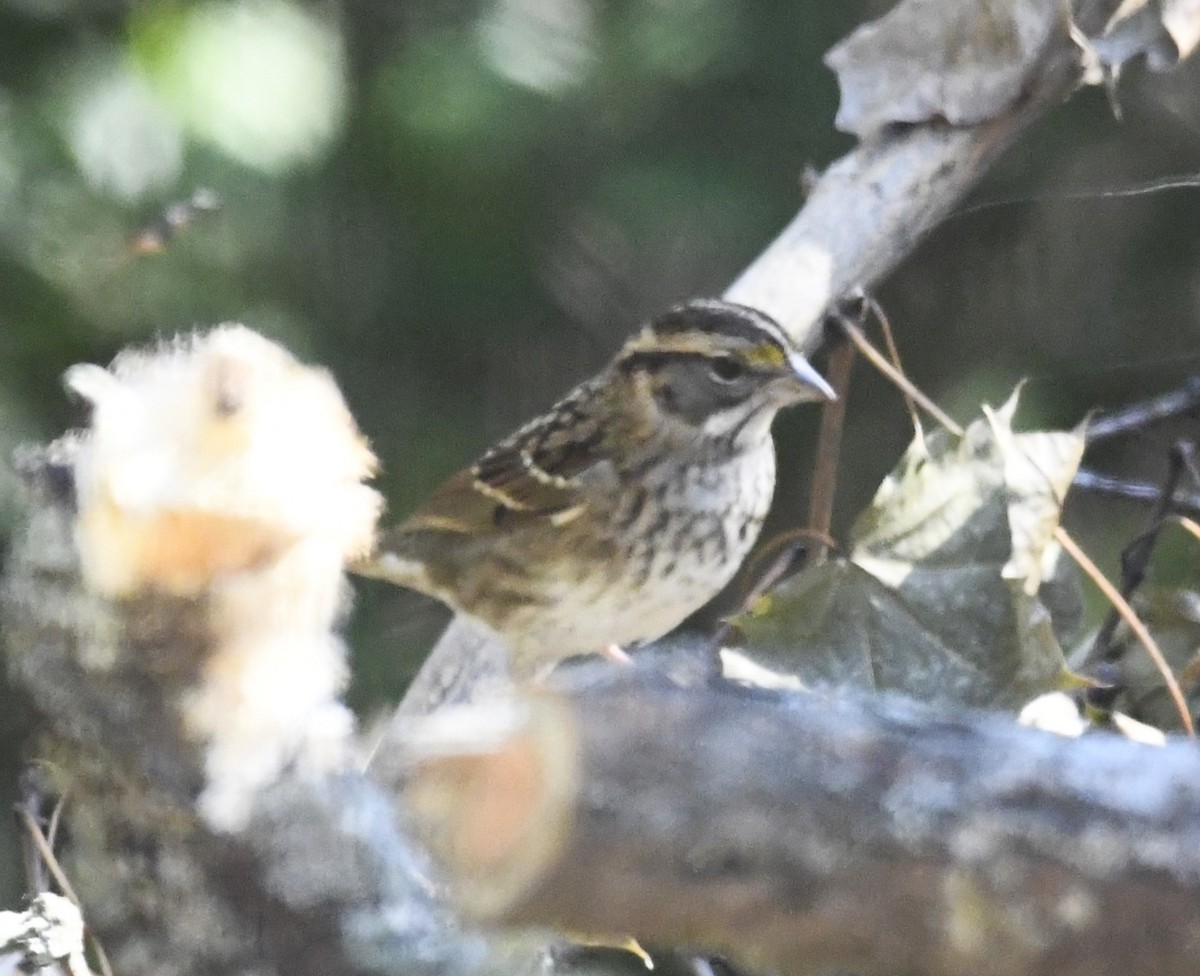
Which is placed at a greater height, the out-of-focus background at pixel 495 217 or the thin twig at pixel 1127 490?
the out-of-focus background at pixel 495 217

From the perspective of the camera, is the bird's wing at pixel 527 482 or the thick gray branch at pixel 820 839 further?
the bird's wing at pixel 527 482

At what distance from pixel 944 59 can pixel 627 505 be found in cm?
43

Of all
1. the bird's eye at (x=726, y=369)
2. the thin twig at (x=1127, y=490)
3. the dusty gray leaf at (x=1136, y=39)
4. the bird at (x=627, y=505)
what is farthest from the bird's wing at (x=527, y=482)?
the dusty gray leaf at (x=1136, y=39)

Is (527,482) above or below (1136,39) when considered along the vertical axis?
below

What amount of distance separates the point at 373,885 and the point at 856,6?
1.54 metres

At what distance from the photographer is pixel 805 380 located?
1275 millimetres

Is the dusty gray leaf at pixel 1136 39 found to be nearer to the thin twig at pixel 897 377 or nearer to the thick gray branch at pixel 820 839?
the thin twig at pixel 897 377

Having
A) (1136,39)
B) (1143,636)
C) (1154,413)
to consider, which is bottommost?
(1143,636)

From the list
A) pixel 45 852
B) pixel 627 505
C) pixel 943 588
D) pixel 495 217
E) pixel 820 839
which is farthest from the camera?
pixel 495 217

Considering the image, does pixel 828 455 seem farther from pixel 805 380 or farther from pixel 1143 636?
pixel 1143 636

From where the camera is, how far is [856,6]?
1.99 m

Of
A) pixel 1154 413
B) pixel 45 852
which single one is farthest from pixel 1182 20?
pixel 45 852

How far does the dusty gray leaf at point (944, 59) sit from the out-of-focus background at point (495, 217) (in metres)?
0.51

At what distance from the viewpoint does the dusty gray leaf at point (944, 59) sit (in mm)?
1340
